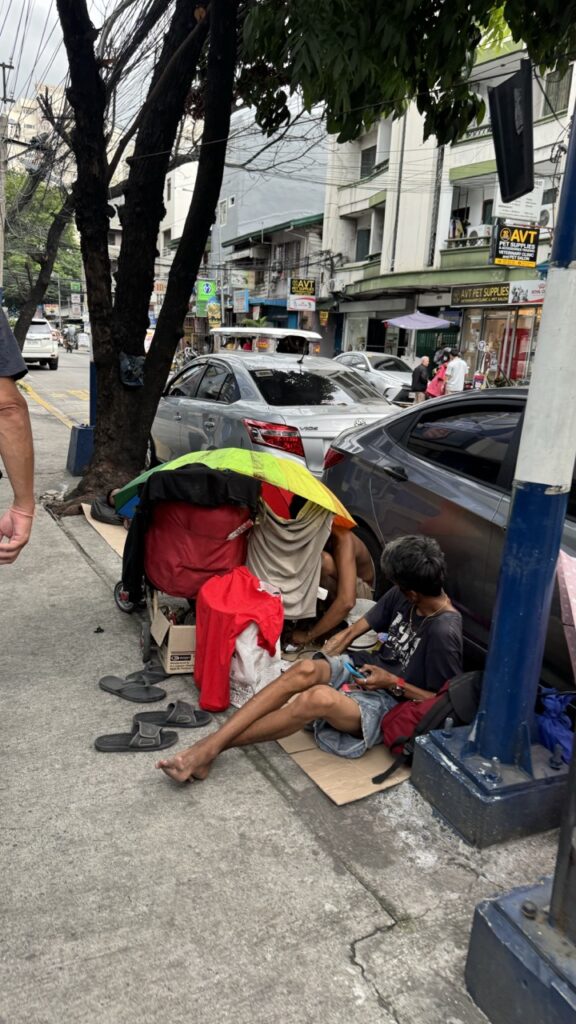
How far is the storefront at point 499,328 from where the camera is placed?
1944 centimetres

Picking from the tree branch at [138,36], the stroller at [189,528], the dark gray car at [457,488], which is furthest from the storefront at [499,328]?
the stroller at [189,528]

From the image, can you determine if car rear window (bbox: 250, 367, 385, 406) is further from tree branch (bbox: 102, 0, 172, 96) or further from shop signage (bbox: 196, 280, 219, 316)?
shop signage (bbox: 196, 280, 219, 316)

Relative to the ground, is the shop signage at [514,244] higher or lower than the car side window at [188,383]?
higher

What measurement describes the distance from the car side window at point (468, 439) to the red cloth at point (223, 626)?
1.24 meters

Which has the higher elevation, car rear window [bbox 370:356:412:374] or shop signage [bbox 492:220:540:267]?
shop signage [bbox 492:220:540:267]

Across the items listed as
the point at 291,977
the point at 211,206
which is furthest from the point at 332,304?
the point at 291,977

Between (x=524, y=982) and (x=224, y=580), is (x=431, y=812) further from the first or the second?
(x=224, y=580)

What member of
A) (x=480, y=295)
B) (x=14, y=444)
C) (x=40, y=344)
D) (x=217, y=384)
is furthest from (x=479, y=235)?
(x=14, y=444)

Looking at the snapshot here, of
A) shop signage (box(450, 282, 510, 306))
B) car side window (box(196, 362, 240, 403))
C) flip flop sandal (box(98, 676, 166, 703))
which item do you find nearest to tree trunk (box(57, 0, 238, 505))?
car side window (box(196, 362, 240, 403))

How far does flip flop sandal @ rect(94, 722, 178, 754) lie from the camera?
304cm

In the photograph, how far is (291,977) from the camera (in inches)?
78.1

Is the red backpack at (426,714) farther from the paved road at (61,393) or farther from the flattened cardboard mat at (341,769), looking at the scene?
the paved road at (61,393)

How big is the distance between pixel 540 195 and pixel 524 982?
1877 cm

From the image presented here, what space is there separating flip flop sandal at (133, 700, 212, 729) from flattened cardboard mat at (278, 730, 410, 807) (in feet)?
1.28
